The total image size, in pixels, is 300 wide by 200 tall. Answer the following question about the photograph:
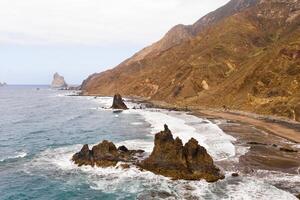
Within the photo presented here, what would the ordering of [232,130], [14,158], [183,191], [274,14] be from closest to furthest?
[183,191], [14,158], [232,130], [274,14]

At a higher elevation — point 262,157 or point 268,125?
point 268,125

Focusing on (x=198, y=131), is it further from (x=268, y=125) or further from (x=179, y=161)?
(x=179, y=161)

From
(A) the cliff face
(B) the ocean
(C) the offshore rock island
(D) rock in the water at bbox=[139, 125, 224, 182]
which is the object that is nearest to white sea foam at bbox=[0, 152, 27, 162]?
(B) the ocean

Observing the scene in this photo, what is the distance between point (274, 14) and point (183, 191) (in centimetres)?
17182

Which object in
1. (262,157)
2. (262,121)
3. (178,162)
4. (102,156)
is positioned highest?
(262,121)

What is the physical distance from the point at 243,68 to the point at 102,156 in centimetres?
9554

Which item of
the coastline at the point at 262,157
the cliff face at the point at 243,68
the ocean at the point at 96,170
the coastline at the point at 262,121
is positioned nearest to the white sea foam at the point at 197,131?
the ocean at the point at 96,170

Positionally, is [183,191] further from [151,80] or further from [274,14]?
[274,14]

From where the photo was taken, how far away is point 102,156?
52.2 metres

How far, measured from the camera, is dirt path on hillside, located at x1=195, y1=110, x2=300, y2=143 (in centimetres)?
7131

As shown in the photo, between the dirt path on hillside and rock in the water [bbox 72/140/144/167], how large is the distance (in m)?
30.4

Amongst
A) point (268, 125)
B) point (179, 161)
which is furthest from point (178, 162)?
point (268, 125)

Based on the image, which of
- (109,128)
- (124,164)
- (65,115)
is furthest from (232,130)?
(65,115)

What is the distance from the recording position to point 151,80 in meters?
196
